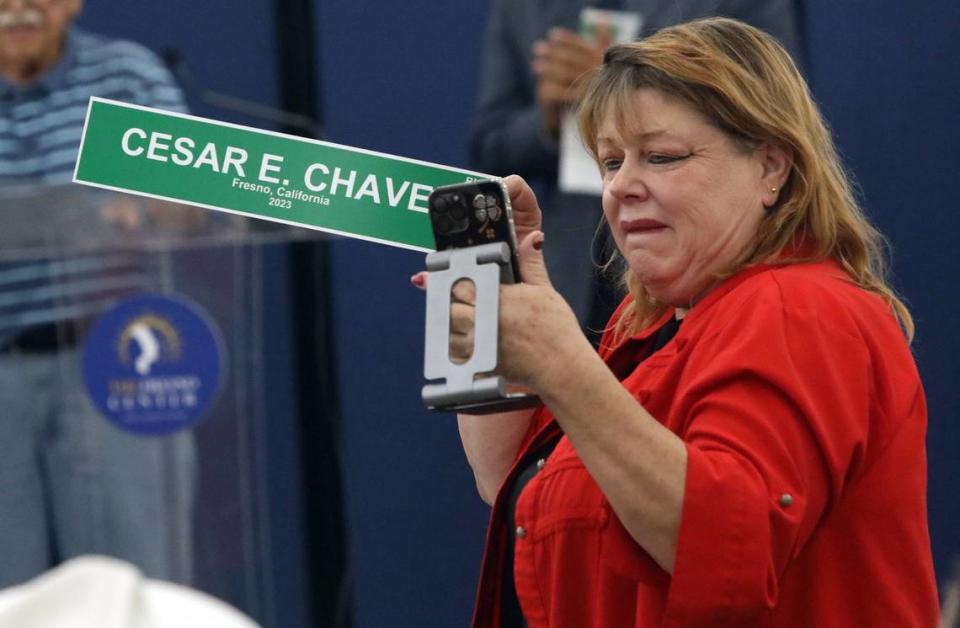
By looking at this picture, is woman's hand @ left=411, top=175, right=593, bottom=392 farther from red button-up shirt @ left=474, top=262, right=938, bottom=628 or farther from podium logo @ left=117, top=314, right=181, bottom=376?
podium logo @ left=117, top=314, right=181, bottom=376

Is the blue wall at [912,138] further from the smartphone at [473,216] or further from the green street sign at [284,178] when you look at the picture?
the smartphone at [473,216]

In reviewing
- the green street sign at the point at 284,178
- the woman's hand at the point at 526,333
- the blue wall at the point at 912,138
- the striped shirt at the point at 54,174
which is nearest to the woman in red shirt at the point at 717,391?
the woman's hand at the point at 526,333

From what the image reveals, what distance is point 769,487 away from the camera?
1321 mm

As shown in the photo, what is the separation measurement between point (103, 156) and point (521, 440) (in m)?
0.54

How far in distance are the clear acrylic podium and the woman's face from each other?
1509 millimetres

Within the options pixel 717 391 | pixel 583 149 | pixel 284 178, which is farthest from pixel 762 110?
pixel 583 149

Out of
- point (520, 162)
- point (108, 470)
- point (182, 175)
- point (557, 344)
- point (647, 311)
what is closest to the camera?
point (557, 344)

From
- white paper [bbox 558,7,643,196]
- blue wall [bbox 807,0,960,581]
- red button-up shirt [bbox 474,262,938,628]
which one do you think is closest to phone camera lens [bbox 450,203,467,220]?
red button-up shirt [bbox 474,262,938,628]

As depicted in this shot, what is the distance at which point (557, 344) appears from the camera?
4.37 ft

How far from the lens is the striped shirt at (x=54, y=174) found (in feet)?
9.38

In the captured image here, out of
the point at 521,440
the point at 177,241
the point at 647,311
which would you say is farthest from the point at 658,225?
the point at 177,241

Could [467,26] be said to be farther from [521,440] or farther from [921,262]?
[521,440]

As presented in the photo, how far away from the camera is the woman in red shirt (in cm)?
131

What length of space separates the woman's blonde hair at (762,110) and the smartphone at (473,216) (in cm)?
23
